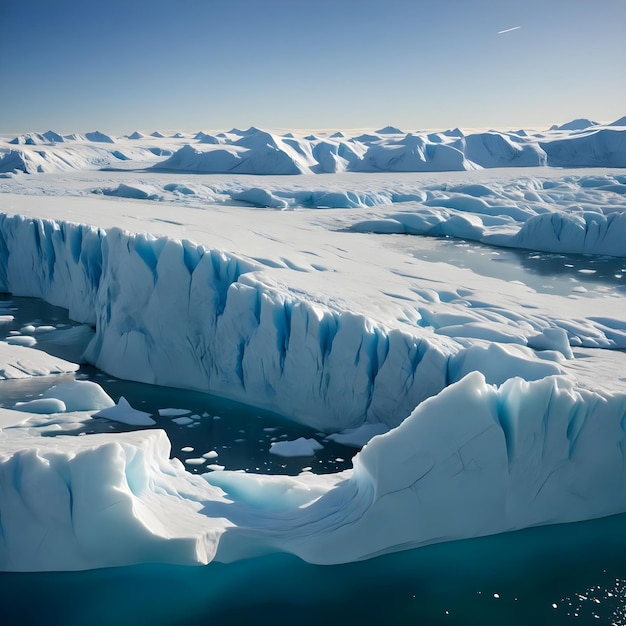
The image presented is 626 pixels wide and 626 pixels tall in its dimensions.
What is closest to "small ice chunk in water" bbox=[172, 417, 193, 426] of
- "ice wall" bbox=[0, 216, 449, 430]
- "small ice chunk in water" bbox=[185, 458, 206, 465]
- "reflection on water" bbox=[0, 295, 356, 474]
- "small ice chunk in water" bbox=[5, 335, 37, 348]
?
"reflection on water" bbox=[0, 295, 356, 474]

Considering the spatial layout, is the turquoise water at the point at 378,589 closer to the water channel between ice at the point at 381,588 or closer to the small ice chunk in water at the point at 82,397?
the water channel between ice at the point at 381,588

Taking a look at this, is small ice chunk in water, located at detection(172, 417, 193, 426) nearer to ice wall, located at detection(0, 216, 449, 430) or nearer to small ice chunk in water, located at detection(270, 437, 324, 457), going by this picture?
ice wall, located at detection(0, 216, 449, 430)

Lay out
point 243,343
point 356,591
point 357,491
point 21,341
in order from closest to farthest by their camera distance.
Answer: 1. point 356,591
2. point 357,491
3. point 243,343
4. point 21,341

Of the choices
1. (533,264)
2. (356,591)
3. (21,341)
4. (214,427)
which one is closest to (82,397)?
(214,427)

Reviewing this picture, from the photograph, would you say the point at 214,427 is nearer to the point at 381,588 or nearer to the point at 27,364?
the point at 27,364

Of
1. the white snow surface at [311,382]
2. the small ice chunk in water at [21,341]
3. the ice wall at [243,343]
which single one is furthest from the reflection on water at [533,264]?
the small ice chunk in water at [21,341]

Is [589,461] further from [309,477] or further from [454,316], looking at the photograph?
[454,316]
